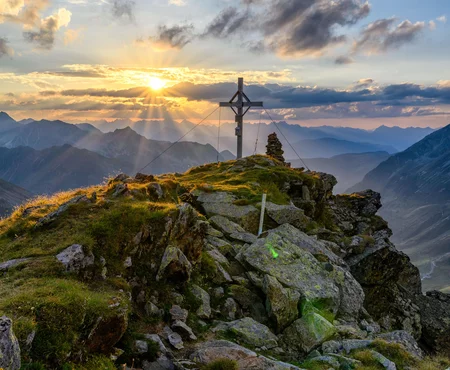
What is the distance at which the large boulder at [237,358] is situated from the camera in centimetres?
1218

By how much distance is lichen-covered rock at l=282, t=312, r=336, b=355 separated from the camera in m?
15.9

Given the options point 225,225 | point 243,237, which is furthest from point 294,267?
point 225,225

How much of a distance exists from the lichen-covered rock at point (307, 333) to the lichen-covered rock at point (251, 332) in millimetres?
848

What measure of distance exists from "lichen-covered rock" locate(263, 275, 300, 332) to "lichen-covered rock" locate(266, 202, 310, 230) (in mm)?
11705

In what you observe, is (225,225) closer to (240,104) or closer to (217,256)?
(217,256)

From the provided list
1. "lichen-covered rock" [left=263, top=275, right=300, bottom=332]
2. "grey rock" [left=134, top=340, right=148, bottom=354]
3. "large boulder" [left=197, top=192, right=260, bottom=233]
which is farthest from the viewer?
"large boulder" [left=197, top=192, right=260, bottom=233]

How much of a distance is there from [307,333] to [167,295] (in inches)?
260

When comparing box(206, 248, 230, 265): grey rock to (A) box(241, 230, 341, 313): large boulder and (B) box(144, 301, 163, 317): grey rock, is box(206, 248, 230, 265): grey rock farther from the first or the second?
(B) box(144, 301, 163, 317): grey rock

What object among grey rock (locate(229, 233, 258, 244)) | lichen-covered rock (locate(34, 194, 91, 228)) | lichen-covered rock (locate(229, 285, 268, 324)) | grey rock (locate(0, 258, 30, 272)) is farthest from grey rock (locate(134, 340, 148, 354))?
grey rock (locate(229, 233, 258, 244))

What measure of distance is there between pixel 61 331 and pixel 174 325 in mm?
5371

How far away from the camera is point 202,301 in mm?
16484

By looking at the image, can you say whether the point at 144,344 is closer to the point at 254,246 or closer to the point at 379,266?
the point at 254,246

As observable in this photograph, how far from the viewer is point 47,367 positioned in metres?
9.12

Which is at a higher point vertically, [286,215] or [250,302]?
[286,215]
